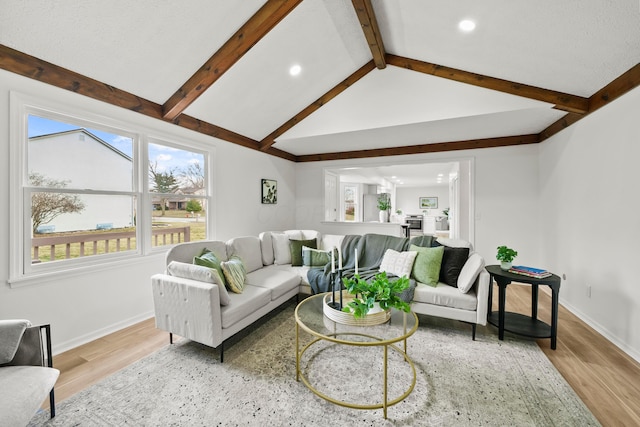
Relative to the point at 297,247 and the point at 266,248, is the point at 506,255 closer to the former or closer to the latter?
the point at 297,247

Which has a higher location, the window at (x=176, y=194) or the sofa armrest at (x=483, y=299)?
the window at (x=176, y=194)

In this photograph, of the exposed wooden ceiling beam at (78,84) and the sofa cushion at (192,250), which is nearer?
the exposed wooden ceiling beam at (78,84)

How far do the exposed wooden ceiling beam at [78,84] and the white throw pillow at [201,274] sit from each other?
5.80 ft

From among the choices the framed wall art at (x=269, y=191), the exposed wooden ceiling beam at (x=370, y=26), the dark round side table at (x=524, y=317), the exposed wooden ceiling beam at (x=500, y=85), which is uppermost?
the exposed wooden ceiling beam at (x=370, y=26)

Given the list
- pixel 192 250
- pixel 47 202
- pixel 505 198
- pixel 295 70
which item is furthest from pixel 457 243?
pixel 47 202

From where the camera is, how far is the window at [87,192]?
7.30 ft

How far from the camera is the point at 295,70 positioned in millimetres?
3375

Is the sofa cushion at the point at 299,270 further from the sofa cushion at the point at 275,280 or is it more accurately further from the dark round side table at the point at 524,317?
the dark round side table at the point at 524,317

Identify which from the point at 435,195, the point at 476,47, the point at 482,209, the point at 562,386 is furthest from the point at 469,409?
the point at 435,195

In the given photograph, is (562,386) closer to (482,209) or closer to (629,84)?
(629,84)

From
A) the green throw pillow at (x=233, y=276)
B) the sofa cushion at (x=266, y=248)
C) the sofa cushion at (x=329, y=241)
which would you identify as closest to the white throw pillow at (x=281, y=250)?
the sofa cushion at (x=266, y=248)

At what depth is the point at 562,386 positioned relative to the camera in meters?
1.92

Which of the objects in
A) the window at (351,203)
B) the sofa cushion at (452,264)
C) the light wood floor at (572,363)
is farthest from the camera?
the window at (351,203)

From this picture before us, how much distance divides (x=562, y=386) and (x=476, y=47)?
301cm
